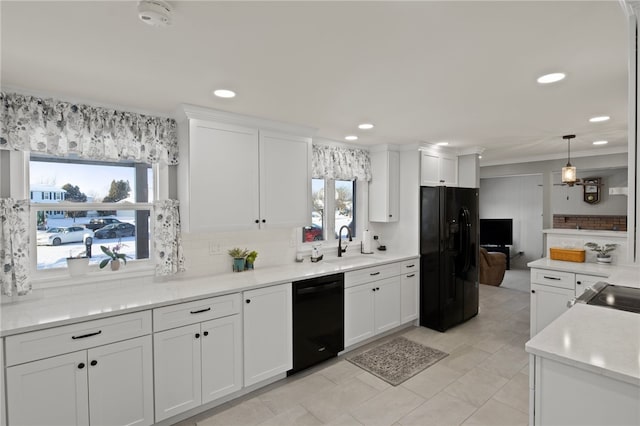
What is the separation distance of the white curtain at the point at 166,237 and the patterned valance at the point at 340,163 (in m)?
1.72

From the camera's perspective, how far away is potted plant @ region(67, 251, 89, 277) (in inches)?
96.0

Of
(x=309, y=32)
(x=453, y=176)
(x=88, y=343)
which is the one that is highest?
(x=309, y=32)

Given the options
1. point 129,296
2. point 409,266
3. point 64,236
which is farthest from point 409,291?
point 64,236

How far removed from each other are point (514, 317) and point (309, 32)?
15.5 feet

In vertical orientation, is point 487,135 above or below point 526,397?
above

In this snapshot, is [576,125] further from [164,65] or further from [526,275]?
[526,275]

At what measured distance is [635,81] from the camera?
1.32 metres

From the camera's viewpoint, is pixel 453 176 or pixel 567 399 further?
pixel 453 176

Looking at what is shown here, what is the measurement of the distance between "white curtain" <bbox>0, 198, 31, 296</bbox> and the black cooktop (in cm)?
364

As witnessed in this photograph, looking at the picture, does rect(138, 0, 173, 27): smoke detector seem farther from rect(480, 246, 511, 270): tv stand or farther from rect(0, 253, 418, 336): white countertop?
rect(480, 246, 511, 270): tv stand

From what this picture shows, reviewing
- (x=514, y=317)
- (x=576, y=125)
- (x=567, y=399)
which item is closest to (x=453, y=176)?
(x=576, y=125)

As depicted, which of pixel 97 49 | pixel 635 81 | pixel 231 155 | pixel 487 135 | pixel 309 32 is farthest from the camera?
pixel 487 135

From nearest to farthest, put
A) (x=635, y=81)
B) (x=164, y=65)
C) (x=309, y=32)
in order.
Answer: (x=635, y=81), (x=309, y=32), (x=164, y=65)

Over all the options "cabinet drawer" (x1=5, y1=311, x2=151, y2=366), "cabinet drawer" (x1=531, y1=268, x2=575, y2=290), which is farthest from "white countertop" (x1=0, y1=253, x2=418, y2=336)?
"cabinet drawer" (x1=531, y1=268, x2=575, y2=290)
